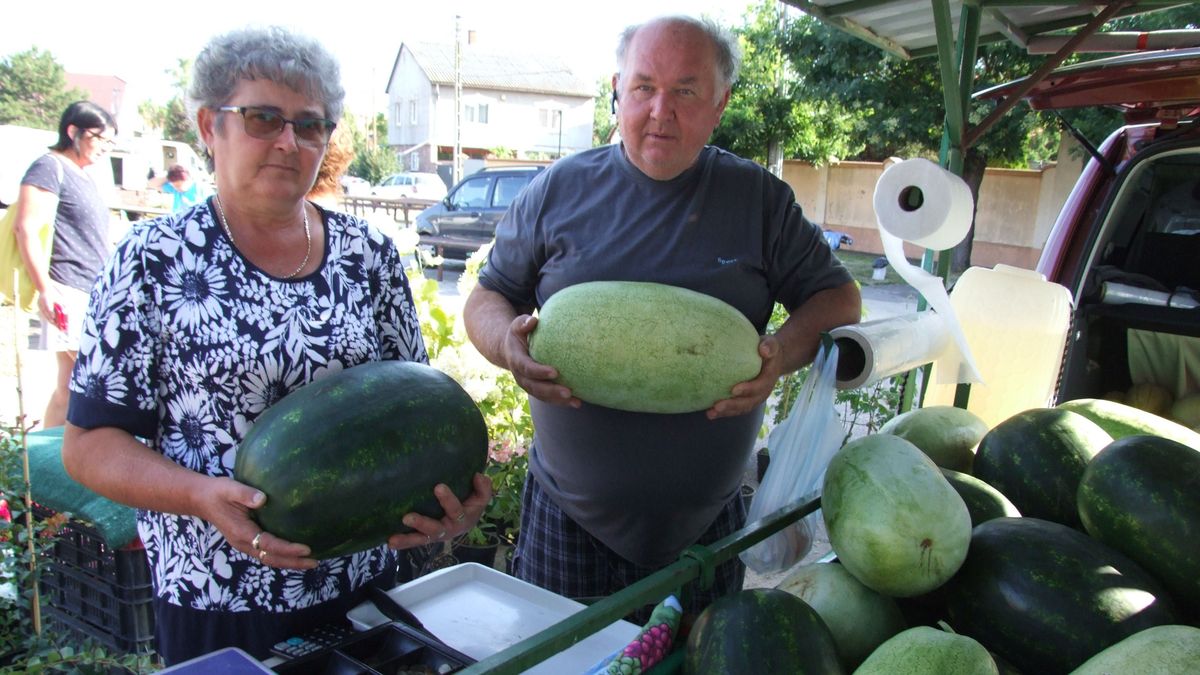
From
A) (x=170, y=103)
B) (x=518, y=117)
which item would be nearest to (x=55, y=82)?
(x=170, y=103)

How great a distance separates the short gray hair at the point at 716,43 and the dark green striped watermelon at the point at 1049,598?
1368 millimetres

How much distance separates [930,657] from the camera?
118cm

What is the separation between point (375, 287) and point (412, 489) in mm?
552

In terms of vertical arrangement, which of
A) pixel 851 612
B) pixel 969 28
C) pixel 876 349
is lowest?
pixel 851 612

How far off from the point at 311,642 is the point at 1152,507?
1.57 metres

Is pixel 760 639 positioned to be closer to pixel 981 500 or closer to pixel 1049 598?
pixel 1049 598

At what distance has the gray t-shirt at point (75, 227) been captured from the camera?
5008 mm

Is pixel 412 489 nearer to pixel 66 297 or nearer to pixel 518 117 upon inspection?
pixel 66 297

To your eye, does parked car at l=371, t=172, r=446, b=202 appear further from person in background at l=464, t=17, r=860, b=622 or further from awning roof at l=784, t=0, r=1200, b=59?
person in background at l=464, t=17, r=860, b=622

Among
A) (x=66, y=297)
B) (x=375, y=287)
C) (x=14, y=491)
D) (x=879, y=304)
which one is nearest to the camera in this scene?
(x=375, y=287)

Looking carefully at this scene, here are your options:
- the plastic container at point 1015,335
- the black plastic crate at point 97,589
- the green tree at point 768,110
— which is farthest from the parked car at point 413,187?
the plastic container at point 1015,335

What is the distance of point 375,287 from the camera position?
75.9 inches

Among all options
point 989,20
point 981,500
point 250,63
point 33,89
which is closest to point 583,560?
point 981,500

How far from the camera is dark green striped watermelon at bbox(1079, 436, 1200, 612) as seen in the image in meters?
1.46
